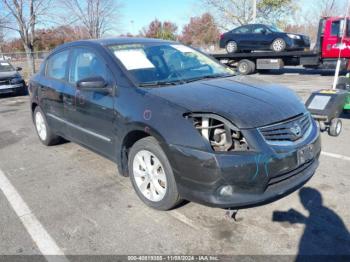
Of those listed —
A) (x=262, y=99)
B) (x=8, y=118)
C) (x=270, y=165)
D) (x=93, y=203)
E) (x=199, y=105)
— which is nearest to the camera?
(x=270, y=165)

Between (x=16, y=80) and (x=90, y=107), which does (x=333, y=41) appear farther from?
(x=90, y=107)

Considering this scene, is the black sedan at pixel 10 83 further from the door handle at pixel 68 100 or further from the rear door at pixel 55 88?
the door handle at pixel 68 100

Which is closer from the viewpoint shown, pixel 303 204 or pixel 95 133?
pixel 303 204

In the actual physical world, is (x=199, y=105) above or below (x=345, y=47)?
below

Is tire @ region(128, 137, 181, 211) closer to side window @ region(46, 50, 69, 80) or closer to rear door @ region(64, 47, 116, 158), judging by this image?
rear door @ region(64, 47, 116, 158)

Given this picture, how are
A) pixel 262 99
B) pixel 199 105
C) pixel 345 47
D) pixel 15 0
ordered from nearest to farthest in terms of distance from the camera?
pixel 199 105 → pixel 262 99 → pixel 345 47 → pixel 15 0

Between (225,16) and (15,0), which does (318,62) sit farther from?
(225,16)

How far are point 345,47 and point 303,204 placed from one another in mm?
12637

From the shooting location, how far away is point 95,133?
3.80 meters

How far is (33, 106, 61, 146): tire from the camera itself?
17.2ft

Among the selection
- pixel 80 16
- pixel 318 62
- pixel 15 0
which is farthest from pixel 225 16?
pixel 15 0

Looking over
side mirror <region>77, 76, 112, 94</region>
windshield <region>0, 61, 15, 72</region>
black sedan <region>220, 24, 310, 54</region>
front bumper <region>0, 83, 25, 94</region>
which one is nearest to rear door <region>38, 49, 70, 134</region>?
side mirror <region>77, 76, 112, 94</region>

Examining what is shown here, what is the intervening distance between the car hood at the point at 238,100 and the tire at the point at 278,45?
1287cm

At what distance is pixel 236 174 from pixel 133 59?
184 centimetres
